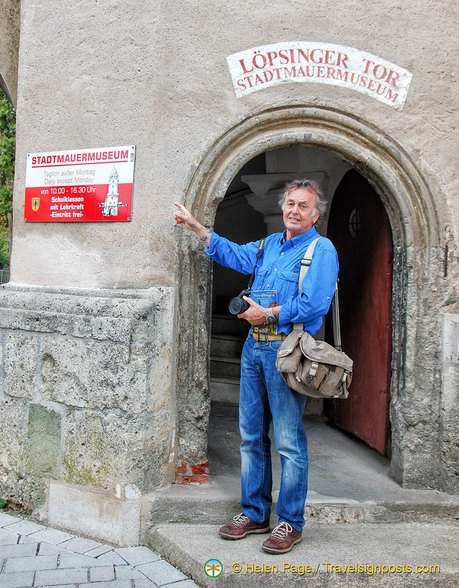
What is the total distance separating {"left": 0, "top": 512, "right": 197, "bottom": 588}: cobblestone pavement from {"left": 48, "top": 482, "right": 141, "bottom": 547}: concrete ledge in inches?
2.0

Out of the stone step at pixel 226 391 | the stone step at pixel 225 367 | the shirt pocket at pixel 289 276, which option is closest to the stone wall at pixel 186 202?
the shirt pocket at pixel 289 276

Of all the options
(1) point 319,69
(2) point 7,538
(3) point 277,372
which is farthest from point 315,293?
(2) point 7,538

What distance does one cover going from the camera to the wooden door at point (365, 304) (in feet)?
12.8

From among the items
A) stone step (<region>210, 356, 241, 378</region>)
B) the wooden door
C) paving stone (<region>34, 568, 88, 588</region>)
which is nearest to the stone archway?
the wooden door

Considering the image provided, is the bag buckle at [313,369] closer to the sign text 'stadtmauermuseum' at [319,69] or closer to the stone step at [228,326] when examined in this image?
the sign text 'stadtmauermuseum' at [319,69]

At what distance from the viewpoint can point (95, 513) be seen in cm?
313

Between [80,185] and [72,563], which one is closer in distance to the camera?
[72,563]

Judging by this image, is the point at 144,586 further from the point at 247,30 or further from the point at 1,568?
the point at 247,30

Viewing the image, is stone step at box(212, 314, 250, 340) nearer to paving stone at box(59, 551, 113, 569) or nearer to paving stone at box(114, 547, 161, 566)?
paving stone at box(114, 547, 161, 566)

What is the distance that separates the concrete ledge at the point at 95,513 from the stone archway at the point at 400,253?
0.47 metres

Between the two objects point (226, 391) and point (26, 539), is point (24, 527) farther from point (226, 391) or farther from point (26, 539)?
point (226, 391)

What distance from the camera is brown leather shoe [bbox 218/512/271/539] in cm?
287

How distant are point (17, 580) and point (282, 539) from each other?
4.16 feet

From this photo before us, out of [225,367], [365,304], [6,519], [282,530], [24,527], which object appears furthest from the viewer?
[225,367]
